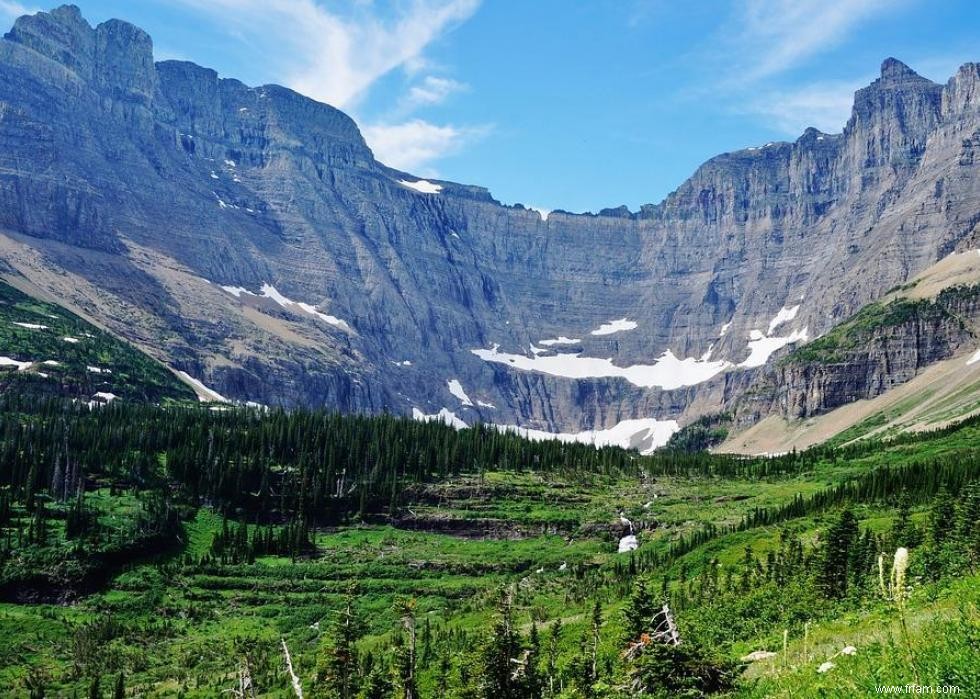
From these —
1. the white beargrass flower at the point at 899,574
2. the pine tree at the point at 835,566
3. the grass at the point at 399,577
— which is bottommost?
the grass at the point at 399,577

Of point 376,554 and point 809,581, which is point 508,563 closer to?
point 376,554

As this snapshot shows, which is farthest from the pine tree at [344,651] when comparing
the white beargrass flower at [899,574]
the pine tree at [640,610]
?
the white beargrass flower at [899,574]

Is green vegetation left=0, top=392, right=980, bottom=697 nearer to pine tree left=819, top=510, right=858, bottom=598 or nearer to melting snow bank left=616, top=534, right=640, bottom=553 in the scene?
pine tree left=819, top=510, right=858, bottom=598

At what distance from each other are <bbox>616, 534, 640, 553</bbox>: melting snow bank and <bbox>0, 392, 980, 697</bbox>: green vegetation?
1874 mm

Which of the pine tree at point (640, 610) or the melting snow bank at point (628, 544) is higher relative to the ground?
the pine tree at point (640, 610)

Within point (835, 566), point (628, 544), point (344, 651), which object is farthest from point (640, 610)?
point (628, 544)

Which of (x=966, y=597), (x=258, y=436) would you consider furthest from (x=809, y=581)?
(x=258, y=436)

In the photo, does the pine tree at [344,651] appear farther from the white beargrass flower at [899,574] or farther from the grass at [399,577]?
the white beargrass flower at [899,574]

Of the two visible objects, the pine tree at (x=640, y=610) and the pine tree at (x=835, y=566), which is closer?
the pine tree at (x=640, y=610)

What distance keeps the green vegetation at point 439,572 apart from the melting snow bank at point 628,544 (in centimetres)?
187

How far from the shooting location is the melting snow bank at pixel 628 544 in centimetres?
14962

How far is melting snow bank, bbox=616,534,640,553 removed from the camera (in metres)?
150

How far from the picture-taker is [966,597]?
23688mm

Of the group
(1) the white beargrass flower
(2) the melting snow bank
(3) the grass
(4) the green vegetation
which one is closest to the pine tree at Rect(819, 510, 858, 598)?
(4) the green vegetation
